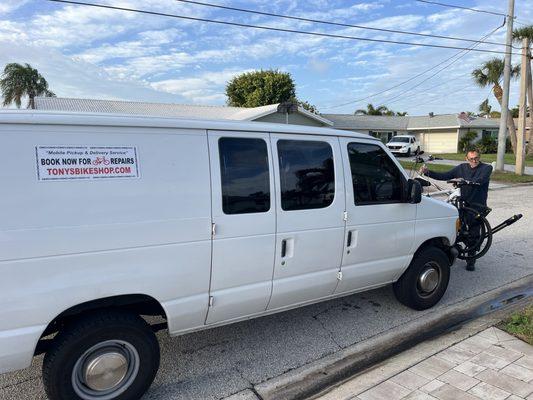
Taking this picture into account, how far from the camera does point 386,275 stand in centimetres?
448

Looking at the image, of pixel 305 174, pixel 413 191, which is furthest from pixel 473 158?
pixel 305 174

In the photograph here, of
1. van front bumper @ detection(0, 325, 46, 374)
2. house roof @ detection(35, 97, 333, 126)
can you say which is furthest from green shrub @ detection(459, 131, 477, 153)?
van front bumper @ detection(0, 325, 46, 374)

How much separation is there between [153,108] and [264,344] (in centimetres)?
2770

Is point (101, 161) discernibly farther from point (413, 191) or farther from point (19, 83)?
point (19, 83)

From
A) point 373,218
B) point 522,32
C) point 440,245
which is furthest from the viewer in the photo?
point 522,32

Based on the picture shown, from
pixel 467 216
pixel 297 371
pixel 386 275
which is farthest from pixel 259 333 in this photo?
pixel 467 216

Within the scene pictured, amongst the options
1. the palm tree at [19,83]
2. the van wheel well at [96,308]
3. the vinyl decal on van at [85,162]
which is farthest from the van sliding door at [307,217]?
the palm tree at [19,83]

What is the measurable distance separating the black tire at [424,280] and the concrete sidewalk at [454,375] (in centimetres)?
80

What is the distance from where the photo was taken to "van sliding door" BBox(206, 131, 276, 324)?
3230mm

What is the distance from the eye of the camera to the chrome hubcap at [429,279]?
4.81 m

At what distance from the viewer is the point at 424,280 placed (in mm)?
4824

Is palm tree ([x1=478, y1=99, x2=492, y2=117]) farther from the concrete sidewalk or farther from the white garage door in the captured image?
the concrete sidewalk

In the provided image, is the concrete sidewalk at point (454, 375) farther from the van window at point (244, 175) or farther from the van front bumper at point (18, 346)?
the van front bumper at point (18, 346)

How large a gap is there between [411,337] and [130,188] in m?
3.13
